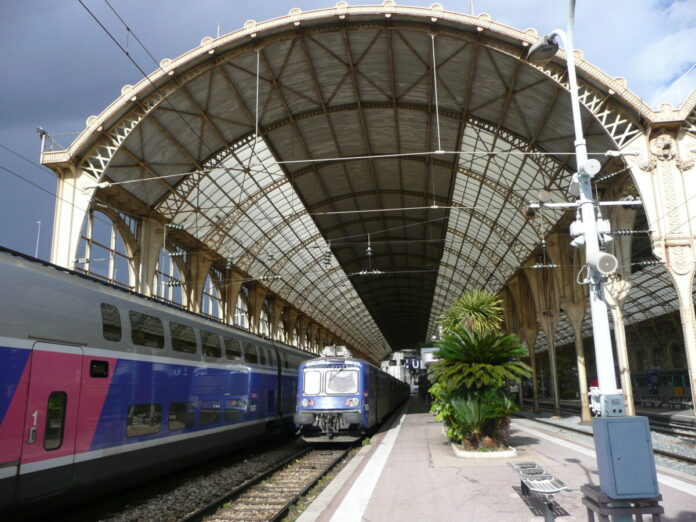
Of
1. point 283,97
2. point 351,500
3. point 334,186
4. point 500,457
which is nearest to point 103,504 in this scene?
point 351,500

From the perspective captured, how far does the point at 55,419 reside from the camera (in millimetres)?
8578

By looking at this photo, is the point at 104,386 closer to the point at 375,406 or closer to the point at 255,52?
the point at 375,406

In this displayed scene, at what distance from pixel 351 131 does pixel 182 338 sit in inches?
922

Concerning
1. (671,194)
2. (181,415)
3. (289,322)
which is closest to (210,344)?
(181,415)

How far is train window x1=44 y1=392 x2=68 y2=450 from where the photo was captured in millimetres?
8406

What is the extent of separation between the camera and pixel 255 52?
2573 centimetres

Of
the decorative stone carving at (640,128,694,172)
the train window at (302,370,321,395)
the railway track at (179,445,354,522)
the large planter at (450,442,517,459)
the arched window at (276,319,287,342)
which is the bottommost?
the railway track at (179,445,354,522)

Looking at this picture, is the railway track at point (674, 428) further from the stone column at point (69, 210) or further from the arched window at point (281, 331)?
the arched window at point (281, 331)

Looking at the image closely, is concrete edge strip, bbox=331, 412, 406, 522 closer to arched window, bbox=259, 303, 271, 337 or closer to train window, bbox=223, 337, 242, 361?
train window, bbox=223, 337, 242, 361

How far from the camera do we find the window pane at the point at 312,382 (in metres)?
20.9

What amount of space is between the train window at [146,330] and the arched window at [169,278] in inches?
884

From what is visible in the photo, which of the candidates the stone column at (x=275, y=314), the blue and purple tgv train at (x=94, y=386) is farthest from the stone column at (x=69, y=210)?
the stone column at (x=275, y=314)

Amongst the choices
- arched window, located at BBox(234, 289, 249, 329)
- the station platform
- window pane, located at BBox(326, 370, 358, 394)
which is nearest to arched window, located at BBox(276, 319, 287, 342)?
arched window, located at BBox(234, 289, 249, 329)

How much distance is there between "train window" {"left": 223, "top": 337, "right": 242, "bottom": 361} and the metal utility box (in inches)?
460
